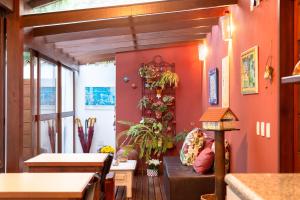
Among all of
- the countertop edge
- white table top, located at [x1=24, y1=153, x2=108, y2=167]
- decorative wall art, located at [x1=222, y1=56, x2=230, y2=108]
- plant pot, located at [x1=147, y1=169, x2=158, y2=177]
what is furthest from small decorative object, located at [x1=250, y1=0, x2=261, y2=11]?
plant pot, located at [x1=147, y1=169, x2=158, y2=177]

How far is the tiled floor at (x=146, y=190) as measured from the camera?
17.3 feet

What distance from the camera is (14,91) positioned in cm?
430

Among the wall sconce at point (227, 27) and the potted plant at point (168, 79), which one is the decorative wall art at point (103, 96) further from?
the wall sconce at point (227, 27)

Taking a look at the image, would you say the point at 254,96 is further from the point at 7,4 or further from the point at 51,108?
the point at 51,108

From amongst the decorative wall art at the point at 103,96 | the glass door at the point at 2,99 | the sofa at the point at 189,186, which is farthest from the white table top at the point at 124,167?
the decorative wall art at the point at 103,96

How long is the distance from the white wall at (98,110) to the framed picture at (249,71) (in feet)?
20.9

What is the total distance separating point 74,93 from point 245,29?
640 centimetres

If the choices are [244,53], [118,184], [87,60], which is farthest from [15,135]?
[87,60]

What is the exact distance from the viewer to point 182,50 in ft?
24.0

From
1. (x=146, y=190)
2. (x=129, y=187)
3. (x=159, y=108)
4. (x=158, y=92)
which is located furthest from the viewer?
(x=158, y=92)

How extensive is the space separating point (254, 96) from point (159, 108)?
3459mm

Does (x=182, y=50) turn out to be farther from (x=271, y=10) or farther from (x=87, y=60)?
(x=271, y=10)

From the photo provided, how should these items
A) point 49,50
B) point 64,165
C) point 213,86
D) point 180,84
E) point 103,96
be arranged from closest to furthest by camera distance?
point 64,165 < point 213,86 < point 49,50 < point 180,84 < point 103,96

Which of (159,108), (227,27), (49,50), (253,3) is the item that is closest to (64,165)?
(253,3)
